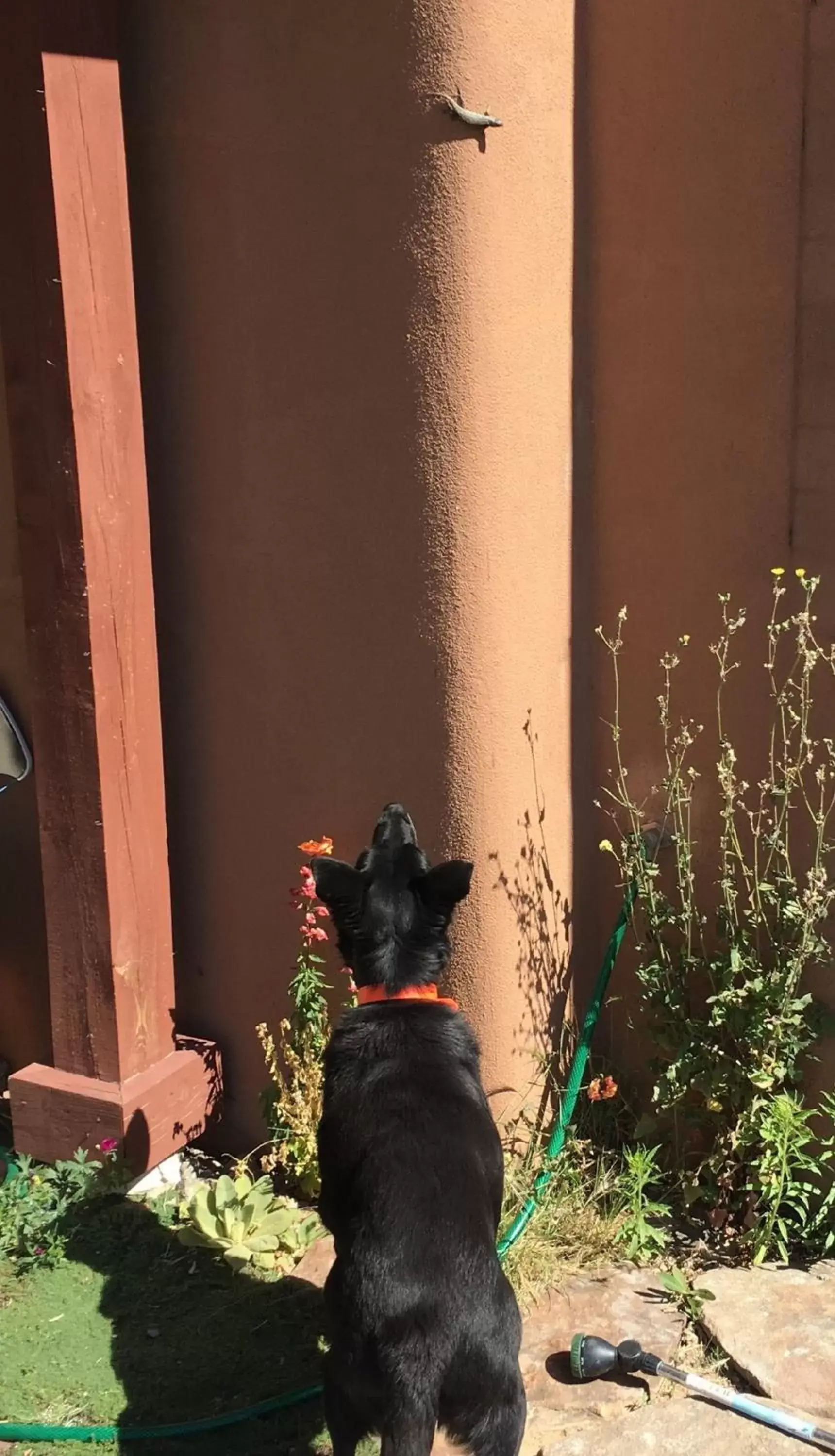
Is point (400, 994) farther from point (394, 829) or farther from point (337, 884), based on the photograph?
point (394, 829)

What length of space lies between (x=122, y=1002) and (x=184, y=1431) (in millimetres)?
1296

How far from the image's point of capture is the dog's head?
3021mm

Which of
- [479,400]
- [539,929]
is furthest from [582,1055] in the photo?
[479,400]

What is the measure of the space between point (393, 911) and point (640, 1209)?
1.34m

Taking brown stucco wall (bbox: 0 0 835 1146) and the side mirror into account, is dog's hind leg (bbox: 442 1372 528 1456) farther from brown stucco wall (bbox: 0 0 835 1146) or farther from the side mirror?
the side mirror

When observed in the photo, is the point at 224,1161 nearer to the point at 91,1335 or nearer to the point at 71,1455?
the point at 91,1335

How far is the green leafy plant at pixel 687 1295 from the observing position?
3.37m

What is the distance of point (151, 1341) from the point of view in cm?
343

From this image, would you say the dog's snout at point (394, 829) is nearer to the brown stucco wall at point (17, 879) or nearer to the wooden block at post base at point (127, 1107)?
the wooden block at post base at point (127, 1107)

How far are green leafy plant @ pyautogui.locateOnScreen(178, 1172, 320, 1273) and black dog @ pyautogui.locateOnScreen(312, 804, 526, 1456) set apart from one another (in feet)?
2.62

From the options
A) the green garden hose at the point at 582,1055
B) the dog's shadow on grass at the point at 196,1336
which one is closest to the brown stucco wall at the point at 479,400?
the green garden hose at the point at 582,1055

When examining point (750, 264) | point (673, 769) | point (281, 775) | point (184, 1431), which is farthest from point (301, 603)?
point (184, 1431)

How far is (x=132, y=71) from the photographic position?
3809 millimetres

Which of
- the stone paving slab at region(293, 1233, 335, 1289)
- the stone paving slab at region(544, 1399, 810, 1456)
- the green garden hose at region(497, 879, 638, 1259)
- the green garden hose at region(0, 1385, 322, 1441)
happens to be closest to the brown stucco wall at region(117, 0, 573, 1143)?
the green garden hose at region(497, 879, 638, 1259)
